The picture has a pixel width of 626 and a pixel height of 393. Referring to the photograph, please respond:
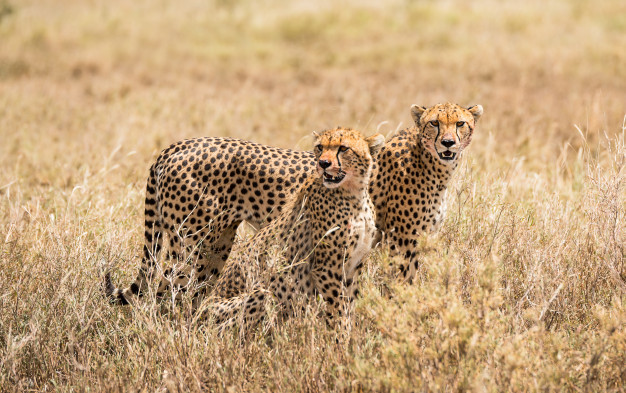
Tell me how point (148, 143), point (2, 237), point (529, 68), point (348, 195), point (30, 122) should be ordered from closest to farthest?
point (348, 195), point (2, 237), point (148, 143), point (30, 122), point (529, 68)

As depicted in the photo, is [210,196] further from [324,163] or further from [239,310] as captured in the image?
[324,163]

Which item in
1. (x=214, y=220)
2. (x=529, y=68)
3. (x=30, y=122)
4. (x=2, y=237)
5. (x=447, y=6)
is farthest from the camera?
(x=447, y=6)

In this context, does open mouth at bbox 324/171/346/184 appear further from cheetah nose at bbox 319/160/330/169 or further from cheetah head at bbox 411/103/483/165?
cheetah head at bbox 411/103/483/165

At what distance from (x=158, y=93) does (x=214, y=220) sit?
238 inches

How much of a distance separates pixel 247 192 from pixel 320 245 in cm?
63

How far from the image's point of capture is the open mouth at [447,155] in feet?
11.7

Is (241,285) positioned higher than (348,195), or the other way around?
(348,195)

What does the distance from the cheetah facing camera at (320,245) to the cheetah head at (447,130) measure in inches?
14.1

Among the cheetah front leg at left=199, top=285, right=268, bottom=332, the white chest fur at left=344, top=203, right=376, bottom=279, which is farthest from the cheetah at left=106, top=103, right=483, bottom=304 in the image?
the cheetah front leg at left=199, top=285, right=268, bottom=332

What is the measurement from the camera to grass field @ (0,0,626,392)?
9.42 ft

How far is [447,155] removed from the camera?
358 centimetres

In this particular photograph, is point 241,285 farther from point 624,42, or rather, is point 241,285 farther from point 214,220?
point 624,42

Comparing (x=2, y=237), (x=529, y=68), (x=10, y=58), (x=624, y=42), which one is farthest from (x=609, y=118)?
(x=10, y=58)

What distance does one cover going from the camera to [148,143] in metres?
7.00
